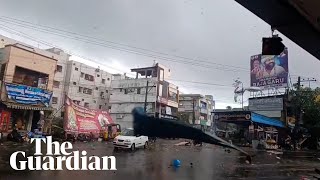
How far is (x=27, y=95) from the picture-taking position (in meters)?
33.3

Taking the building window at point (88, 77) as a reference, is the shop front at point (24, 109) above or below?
below

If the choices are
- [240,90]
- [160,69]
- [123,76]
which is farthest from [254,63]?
[123,76]

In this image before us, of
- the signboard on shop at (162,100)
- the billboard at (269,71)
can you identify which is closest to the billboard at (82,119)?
the signboard on shop at (162,100)

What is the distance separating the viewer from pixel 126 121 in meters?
61.4

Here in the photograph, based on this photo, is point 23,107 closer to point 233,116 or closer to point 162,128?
point 233,116

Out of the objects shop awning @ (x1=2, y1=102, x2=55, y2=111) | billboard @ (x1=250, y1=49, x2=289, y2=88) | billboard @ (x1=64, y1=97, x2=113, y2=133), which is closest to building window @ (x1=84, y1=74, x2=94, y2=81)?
billboard @ (x1=64, y1=97, x2=113, y2=133)

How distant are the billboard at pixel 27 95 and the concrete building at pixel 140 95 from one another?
24.8 m

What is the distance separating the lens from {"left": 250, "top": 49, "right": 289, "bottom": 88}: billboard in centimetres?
4400

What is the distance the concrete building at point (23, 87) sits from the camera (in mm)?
32125

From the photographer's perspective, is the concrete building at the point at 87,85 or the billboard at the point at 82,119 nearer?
the billboard at the point at 82,119

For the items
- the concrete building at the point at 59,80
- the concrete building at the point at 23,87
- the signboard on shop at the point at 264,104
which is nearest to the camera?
the concrete building at the point at 23,87

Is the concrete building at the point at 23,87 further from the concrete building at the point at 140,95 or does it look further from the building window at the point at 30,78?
the concrete building at the point at 140,95

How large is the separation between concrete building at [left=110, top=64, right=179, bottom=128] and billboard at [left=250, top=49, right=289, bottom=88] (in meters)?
18.4

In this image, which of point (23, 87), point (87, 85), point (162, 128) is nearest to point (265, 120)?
point (87, 85)
